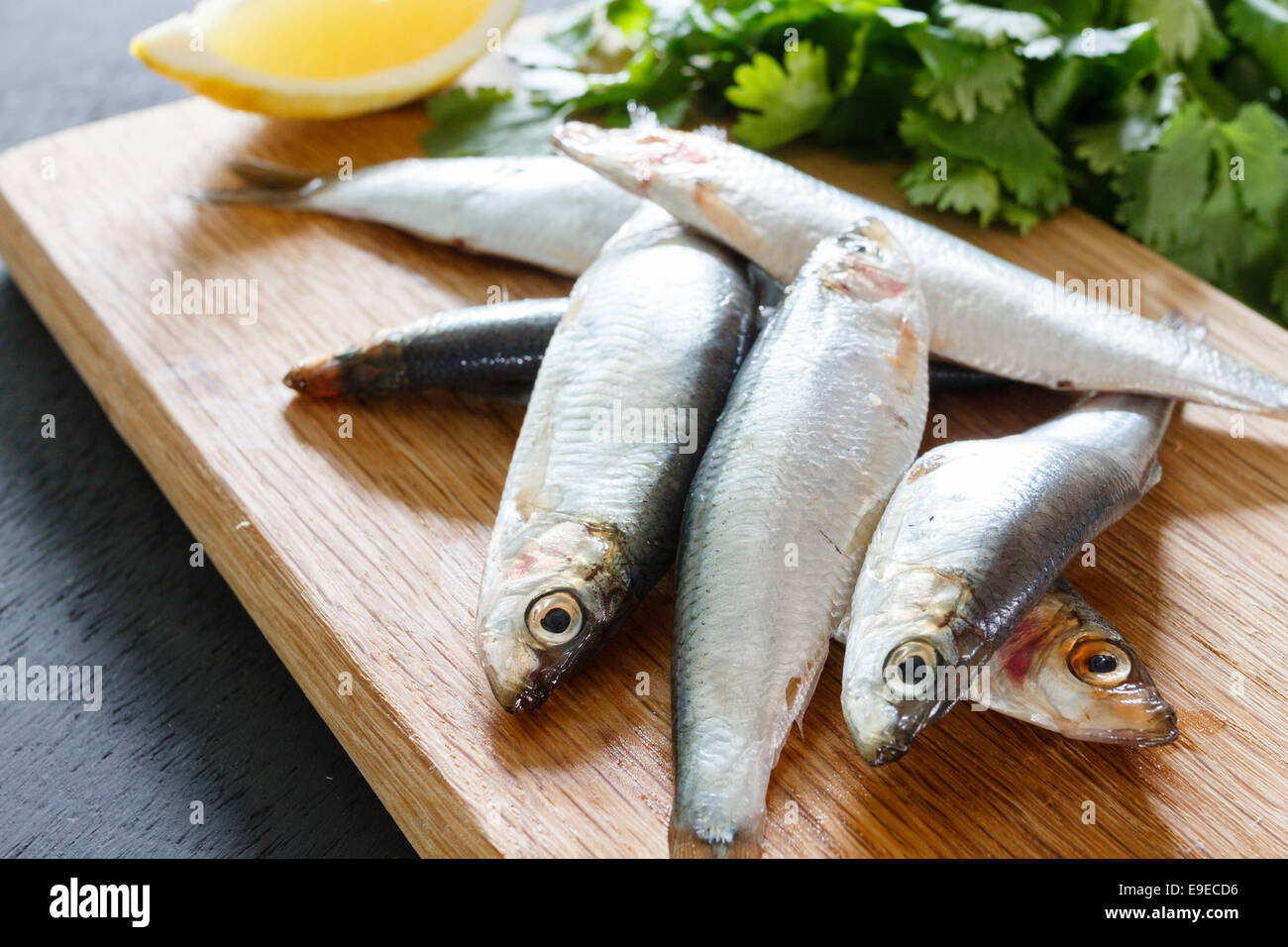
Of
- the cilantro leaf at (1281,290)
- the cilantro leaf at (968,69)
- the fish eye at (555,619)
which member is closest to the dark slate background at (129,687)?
the fish eye at (555,619)

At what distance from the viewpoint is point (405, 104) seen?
3.03m

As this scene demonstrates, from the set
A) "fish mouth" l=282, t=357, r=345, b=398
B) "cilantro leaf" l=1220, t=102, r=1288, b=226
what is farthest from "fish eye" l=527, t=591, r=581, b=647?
"cilantro leaf" l=1220, t=102, r=1288, b=226

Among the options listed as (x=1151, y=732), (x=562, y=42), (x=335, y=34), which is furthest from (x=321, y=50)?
(x=1151, y=732)

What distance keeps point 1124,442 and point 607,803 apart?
3.56 feet

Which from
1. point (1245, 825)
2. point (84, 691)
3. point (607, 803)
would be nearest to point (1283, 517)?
point (1245, 825)

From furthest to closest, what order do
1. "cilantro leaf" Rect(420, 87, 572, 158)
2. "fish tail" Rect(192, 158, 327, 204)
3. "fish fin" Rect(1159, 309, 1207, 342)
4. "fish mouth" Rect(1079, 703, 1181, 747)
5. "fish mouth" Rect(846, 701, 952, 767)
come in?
1. "cilantro leaf" Rect(420, 87, 572, 158)
2. "fish tail" Rect(192, 158, 327, 204)
3. "fish fin" Rect(1159, 309, 1207, 342)
4. "fish mouth" Rect(1079, 703, 1181, 747)
5. "fish mouth" Rect(846, 701, 952, 767)

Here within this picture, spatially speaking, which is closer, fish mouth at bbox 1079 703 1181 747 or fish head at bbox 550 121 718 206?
fish mouth at bbox 1079 703 1181 747

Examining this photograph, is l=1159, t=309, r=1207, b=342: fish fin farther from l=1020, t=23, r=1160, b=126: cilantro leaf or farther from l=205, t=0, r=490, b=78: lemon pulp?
l=205, t=0, r=490, b=78: lemon pulp

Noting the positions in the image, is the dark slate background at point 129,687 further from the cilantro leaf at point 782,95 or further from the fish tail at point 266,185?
the cilantro leaf at point 782,95

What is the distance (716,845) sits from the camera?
1.42 meters

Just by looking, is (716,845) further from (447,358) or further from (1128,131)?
(1128,131)

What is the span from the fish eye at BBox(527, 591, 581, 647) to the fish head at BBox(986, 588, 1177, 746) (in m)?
0.59

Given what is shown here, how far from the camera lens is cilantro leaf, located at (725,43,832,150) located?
105 inches
